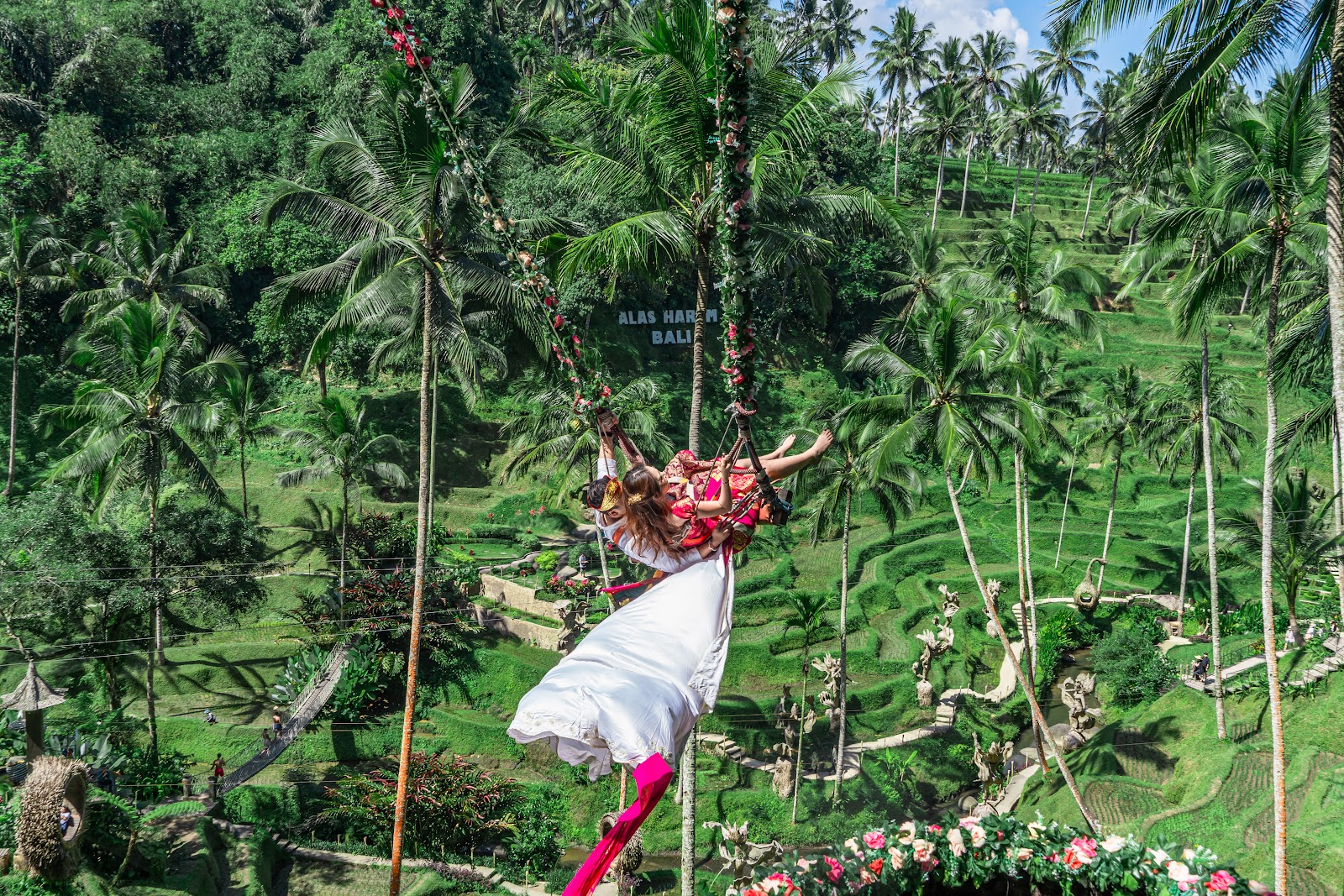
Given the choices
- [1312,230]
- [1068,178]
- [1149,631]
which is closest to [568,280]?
[1312,230]

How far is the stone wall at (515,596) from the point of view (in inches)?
926

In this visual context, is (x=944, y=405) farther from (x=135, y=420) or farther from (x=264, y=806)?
(x=264, y=806)

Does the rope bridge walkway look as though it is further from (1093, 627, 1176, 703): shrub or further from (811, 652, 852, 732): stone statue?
(1093, 627, 1176, 703): shrub

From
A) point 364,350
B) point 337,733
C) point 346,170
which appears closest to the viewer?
point 346,170

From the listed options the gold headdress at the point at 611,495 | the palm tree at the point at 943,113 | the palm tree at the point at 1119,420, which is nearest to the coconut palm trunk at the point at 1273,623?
the gold headdress at the point at 611,495

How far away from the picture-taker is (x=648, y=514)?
513 centimetres

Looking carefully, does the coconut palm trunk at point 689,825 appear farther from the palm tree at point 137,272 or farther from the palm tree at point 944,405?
the palm tree at point 137,272

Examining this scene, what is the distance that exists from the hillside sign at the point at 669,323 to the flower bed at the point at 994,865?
32.4 metres

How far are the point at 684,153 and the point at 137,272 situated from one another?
→ 24194 millimetres

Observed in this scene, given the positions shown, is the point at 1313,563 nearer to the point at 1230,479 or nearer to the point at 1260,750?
the point at 1260,750

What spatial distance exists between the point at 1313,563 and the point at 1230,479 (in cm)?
1674

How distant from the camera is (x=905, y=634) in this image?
2628 centimetres

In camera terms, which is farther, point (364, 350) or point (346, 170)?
point (364, 350)

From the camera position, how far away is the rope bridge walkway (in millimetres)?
18219
